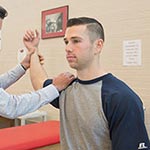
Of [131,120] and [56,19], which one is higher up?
[56,19]

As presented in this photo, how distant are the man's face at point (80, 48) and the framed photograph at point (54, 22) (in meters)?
1.57

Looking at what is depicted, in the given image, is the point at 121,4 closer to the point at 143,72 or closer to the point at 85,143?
the point at 143,72

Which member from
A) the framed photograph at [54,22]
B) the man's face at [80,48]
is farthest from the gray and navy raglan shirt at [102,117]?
the framed photograph at [54,22]

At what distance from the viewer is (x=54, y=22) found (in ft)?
10.2

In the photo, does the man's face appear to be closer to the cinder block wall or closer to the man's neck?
the man's neck

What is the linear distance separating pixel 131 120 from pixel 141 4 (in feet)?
4.67

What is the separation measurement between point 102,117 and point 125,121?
0.38 feet

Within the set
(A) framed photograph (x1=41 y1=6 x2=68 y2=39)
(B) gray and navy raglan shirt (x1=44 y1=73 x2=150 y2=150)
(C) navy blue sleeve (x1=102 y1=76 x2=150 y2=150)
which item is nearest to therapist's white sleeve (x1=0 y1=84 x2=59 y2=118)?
(B) gray and navy raglan shirt (x1=44 y1=73 x2=150 y2=150)

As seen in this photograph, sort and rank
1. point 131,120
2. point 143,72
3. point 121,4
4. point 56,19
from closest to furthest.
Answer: point 131,120, point 143,72, point 121,4, point 56,19

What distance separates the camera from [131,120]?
4.01ft

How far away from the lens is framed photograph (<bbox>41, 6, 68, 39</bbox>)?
2984 mm

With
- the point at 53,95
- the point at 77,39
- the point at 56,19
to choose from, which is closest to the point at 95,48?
the point at 77,39

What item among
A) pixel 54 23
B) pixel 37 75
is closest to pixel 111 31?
pixel 54 23

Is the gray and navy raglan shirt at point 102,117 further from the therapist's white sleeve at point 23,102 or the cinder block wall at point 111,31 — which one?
the cinder block wall at point 111,31
